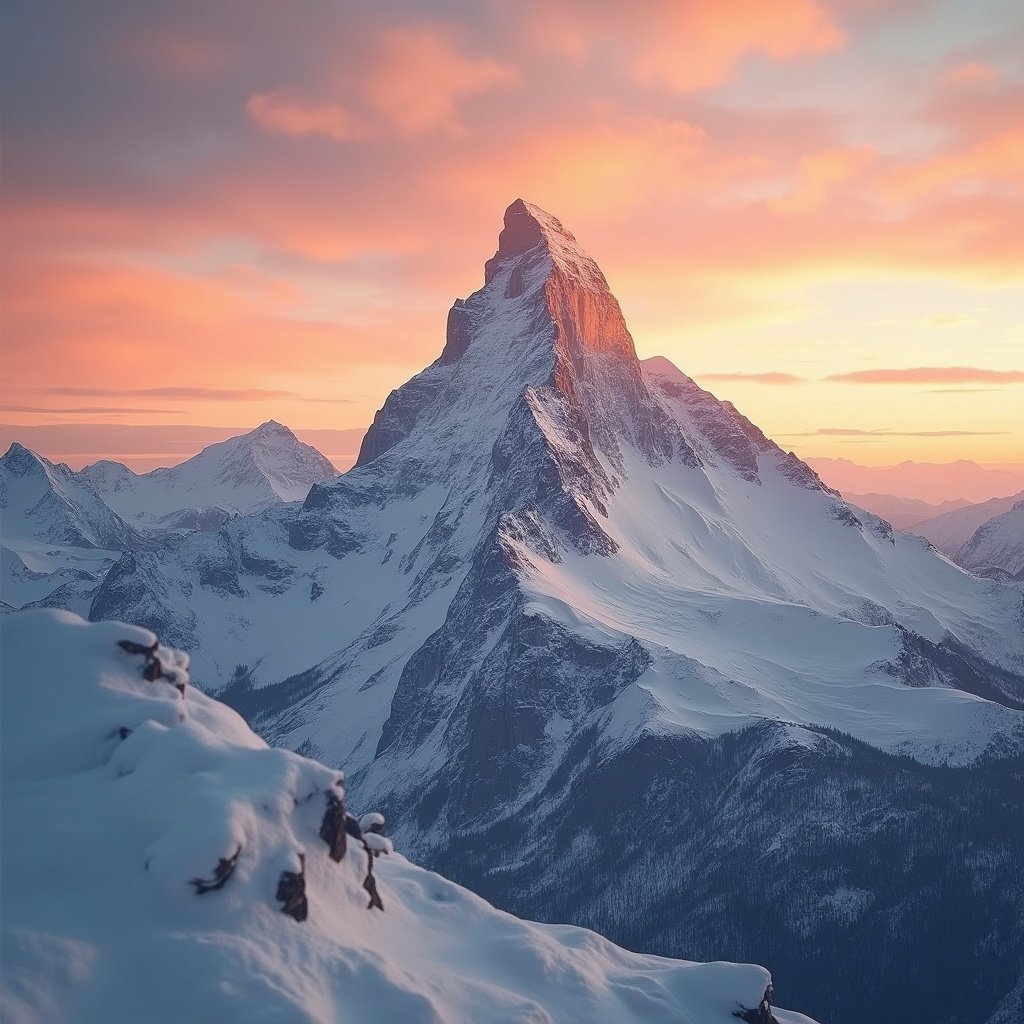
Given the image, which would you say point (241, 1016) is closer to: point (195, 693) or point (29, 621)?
point (195, 693)

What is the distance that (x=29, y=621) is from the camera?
87.0 metres

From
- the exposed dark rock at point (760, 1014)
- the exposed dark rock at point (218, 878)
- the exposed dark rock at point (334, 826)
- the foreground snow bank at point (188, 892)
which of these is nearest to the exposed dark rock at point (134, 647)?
the foreground snow bank at point (188, 892)

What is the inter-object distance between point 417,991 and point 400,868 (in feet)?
105

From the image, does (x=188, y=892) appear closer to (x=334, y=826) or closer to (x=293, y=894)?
(x=293, y=894)

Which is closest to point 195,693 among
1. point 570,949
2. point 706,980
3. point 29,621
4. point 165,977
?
point 29,621

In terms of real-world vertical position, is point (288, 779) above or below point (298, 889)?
above

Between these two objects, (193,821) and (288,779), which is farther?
(288,779)

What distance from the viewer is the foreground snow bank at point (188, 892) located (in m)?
65.0

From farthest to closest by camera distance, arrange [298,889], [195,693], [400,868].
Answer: [400,868] → [195,693] → [298,889]

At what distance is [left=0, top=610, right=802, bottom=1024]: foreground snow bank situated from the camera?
6500cm

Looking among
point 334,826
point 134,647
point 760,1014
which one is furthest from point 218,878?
point 760,1014

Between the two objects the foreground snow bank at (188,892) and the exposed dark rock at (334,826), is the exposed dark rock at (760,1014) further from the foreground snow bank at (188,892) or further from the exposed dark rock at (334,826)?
the exposed dark rock at (334,826)

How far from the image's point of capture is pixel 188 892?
6975 centimetres

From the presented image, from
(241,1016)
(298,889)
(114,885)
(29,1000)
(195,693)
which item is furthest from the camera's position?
(195,693)
